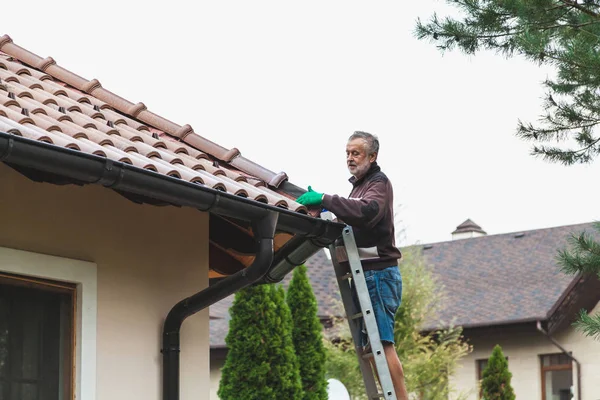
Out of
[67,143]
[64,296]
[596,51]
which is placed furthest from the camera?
[596,51]

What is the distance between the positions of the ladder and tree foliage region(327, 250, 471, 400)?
17060 millimetres

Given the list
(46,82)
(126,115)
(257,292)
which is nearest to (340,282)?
(126,115)

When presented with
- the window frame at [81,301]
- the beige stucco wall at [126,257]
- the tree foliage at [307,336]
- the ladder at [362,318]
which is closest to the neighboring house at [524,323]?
the tree foliage at [307,336]

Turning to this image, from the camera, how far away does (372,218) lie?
660cm

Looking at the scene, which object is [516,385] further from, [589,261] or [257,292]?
[589,261]

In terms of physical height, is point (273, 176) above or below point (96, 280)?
above

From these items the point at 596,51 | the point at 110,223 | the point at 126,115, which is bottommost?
the point at 110,223

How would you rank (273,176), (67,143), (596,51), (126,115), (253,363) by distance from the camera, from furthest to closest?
(253,363), (596,51), (126,115), (273,176), (67,143)

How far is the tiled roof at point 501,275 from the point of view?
88.3ft

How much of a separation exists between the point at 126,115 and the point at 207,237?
0.97 m

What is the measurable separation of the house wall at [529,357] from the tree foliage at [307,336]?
7.71m

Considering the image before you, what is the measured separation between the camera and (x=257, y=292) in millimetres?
18312

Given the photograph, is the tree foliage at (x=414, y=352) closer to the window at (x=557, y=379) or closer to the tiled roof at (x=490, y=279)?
the tiled roof at (x=490, y=279)

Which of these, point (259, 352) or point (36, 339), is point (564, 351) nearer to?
point (259, 352)
